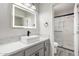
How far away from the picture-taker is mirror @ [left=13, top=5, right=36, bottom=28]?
116cm

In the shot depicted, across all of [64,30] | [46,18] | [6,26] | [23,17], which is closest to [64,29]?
[64,30]

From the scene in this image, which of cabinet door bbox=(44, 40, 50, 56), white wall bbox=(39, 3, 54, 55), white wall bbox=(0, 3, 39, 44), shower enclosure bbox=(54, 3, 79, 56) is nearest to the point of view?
white wall bbox=(0, 3, 39, 44)

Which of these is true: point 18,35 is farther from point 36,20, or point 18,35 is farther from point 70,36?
point 70,36

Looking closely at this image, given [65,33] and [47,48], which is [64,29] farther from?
[47,48]

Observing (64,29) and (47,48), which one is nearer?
(47,48)

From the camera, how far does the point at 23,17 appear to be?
1.30 metres

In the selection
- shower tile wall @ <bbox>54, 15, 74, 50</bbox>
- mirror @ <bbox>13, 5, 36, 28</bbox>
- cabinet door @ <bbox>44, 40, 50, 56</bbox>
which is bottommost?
cabinet door @ <bbox>44, 40, 50, 56</bbox>

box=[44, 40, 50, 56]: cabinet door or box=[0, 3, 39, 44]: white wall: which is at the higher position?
box=[0, 3, 39, 44]: white wall

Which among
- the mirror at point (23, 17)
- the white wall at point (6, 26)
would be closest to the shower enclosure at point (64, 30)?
the mirror at point (23, 17)

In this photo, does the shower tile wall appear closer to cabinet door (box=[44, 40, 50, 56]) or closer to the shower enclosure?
the shower enclosure

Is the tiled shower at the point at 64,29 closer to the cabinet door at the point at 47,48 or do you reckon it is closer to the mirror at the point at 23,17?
the cabinet door at the point at 47,48

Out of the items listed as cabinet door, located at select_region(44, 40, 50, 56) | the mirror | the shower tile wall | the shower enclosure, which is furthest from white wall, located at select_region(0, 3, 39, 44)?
the shower tile wall

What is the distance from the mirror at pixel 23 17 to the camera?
116cm

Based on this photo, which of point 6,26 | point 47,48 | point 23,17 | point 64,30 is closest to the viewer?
point 6,26
